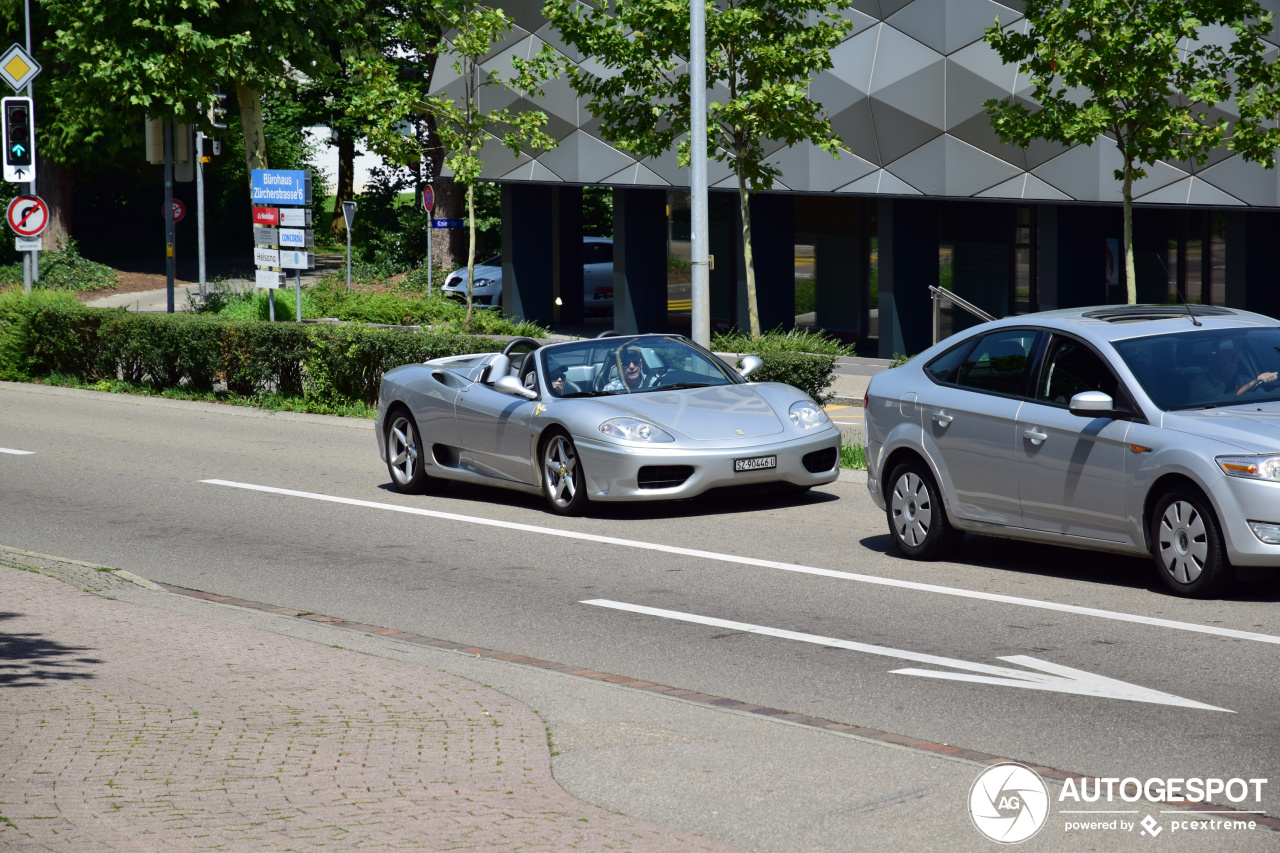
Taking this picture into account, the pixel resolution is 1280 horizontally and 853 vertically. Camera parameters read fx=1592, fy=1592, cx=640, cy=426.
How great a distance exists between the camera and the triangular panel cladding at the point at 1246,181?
2339cm

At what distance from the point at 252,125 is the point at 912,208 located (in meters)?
13.1

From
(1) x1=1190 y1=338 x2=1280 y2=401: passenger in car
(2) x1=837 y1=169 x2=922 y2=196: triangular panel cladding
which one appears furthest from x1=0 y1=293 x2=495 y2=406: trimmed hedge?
(2) x1=837 y1=169 x2=922 y2=196: triangular panel cladding

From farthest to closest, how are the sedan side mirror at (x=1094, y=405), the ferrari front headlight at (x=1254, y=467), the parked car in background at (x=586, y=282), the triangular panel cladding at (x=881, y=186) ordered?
the parked car in background at (x=586, y=282), the triangular panel cladding at (x=881, y=186), the sedan side mirror at (x=1094, y=405), the ferrari front headlight at (x=1254, y=467)

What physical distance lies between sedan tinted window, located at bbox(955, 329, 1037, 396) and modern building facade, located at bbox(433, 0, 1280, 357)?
13146mm

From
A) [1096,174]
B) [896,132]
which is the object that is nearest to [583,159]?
[896,132]

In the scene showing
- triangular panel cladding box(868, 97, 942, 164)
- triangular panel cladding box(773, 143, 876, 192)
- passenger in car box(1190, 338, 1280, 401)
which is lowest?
passenger in car box(1190, 338, 1280, 401)

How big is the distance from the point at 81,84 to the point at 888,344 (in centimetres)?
1711

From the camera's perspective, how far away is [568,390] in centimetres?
1267

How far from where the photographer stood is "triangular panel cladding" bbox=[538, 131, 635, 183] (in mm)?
33219

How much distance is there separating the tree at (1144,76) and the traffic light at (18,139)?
48.3ft

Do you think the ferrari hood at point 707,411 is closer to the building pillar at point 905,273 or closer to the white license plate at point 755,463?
the white license plate at point 755,463

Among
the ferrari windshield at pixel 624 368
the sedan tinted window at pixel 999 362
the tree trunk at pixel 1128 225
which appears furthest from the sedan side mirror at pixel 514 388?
the tree trunk at pixel 1128 225

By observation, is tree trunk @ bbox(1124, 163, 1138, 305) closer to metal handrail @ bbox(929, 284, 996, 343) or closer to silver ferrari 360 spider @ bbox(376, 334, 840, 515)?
metal handrail @ bbox(929, 284, 996, 343)

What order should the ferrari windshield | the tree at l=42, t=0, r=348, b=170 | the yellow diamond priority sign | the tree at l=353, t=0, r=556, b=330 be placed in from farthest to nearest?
the tree at l=353, t=0, r=556, b=330, the tree at l=42, t=0, r=348, b=170, the yellow diamond priority sign, the ferrari windshield
